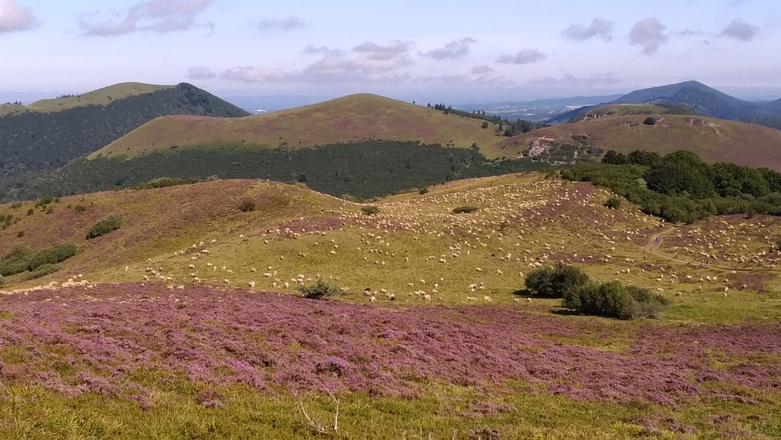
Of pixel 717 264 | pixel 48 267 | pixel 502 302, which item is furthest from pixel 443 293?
pixel 48 267

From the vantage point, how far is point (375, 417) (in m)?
11.8

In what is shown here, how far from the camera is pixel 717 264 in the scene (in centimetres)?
4303

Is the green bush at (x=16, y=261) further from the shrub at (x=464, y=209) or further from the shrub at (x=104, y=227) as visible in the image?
the shrub at (x=464, y=209)

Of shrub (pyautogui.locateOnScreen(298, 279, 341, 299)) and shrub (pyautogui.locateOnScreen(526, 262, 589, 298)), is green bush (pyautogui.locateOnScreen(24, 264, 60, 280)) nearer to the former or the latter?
shrub (pyautogui.locateOnScreen(298, 279, 341, 299))

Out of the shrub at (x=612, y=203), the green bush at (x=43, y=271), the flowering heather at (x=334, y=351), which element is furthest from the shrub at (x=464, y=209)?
the green bush at (x=43, y=271)

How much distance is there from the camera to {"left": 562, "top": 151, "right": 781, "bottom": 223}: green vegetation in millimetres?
60094

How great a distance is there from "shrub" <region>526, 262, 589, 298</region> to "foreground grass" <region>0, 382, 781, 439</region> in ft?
62.7

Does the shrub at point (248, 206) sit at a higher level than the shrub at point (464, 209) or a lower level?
higher

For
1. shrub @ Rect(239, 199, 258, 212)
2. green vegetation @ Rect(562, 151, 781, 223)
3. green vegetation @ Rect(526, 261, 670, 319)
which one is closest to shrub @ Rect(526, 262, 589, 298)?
green vegetation @ Rect(526, 261, 670, 319)

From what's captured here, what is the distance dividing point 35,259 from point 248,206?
1882 cm

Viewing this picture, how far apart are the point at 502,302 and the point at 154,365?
23.7 m

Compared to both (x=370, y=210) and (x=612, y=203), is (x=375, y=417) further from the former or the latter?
(x=612, y=203)

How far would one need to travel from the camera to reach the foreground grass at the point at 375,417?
31.6 feet

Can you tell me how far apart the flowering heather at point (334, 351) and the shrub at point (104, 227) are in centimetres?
2590
